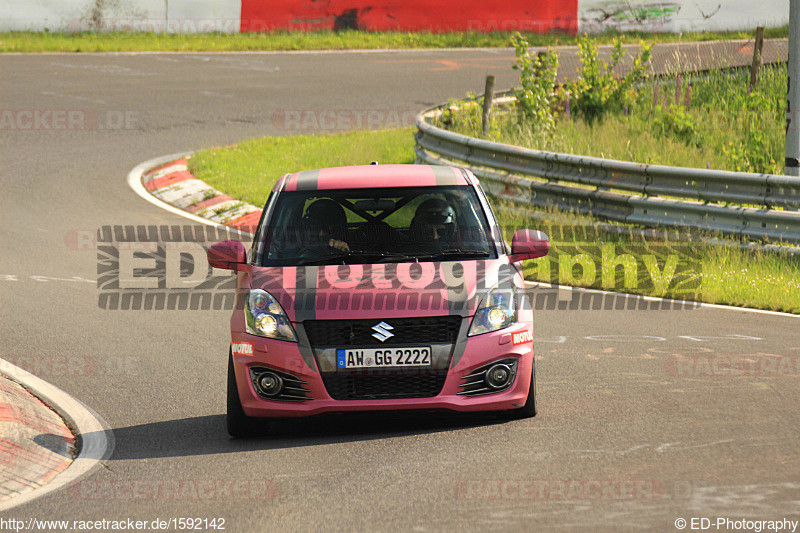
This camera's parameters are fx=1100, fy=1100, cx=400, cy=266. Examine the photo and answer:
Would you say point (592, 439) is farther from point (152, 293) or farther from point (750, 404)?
point (152, 293)

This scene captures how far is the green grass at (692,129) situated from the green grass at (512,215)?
186 cm

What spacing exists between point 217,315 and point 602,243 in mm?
4977

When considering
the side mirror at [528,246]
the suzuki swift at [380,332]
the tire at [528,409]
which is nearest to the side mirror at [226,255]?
the suzuki swift at [380,332]

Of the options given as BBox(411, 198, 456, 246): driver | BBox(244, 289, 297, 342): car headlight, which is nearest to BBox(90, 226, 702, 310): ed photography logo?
BBox(244, 289, 297, 342): car headlight

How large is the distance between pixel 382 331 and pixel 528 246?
1368 mm

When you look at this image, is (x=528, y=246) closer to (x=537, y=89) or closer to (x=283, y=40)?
(x=537, y=89)

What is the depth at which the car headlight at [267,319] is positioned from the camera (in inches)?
261

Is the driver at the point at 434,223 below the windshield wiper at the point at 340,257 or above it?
above

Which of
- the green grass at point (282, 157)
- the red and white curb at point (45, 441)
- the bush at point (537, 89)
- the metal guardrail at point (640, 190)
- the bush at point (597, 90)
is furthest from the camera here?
the bush at point (597, 90)

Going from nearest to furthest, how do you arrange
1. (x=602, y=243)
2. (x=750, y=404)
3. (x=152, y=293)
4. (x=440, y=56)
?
(x=750, y=404)
(x=152, y=293)
(x=602, y=243)
(x=440, y=56)

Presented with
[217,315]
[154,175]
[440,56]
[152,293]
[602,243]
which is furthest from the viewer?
[440,56]

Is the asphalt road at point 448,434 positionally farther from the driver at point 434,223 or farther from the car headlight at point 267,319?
the driver at point 434,223

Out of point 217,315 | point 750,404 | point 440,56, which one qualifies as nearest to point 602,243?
point 217,315

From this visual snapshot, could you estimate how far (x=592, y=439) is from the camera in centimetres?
650
